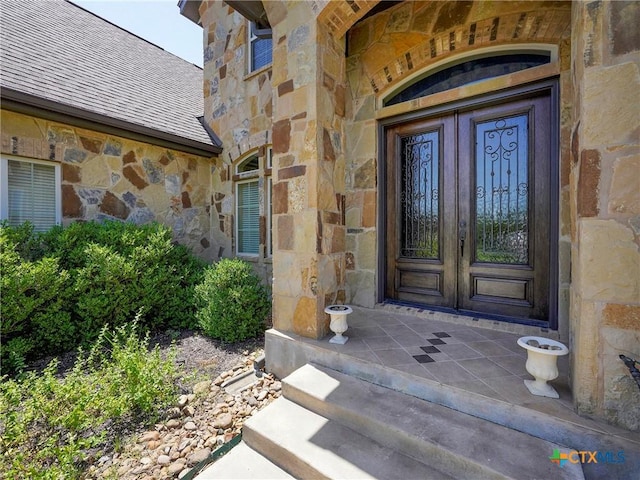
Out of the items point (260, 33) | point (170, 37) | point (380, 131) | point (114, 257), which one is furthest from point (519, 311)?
point (170, 37)

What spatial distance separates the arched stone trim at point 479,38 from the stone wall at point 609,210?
1291mm

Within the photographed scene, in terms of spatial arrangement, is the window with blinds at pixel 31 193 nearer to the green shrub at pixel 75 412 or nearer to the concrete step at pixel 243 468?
the green shrub at pixel 75 412

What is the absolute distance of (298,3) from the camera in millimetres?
2814

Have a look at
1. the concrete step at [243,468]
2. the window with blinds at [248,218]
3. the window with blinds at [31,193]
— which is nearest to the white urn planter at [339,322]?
the concrete step at [243,468]

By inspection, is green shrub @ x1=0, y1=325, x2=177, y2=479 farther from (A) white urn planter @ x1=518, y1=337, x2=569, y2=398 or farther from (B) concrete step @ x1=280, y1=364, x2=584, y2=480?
(A) white urn planter @ x1=518, y1=337, x2=569, y2=398

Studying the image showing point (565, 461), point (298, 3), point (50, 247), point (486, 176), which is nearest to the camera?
point (565, 461)

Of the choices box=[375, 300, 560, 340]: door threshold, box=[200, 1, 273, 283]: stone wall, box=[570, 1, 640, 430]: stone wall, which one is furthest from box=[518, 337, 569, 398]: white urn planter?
box=[200, 1, 273, 283]: stone wall

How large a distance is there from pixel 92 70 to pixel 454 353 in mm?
7099

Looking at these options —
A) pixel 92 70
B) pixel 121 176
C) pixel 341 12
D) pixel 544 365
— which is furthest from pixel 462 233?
pixel 92 70

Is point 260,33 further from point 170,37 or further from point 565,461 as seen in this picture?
point 170,37

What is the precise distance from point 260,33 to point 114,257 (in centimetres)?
335

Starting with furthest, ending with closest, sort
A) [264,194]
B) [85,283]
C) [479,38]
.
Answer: [264,194] → [85,283] → [479,38]

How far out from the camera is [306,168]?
9.09 ft

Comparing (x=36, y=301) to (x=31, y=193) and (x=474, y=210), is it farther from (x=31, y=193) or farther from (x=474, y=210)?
(x=474, y=210)
